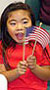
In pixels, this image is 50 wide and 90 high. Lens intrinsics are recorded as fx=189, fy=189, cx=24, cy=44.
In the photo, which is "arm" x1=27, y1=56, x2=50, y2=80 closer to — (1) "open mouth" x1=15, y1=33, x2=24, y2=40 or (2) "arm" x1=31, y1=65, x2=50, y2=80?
(2) "arm" x1=31, y1=65, x2=50, y2=80

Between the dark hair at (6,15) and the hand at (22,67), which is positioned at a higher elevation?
the dark hair at (6,15)

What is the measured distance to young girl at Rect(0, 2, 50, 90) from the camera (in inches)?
36.1

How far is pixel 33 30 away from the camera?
793 millimetres

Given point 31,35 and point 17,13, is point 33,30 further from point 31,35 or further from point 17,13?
point 17,13

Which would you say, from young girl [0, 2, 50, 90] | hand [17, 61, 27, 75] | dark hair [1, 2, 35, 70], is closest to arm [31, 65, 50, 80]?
young girl [0, 2, 50, 90]

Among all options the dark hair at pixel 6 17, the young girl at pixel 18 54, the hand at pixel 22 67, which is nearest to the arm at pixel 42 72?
the young girl at pixel 18 54

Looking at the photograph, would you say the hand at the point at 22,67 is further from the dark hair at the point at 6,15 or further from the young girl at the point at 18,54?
the dark hair at the point at 6,15

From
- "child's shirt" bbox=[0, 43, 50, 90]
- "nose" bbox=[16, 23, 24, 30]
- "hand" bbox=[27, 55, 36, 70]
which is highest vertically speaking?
"nose" bbox=[16, 23, 24, 30]

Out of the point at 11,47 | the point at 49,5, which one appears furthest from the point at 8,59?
the point at 49,5

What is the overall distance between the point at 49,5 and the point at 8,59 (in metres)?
0.64

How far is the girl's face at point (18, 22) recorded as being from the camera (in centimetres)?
90

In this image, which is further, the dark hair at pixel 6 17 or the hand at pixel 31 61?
the dark hair at pixel 6 17

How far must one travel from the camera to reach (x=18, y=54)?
988mm

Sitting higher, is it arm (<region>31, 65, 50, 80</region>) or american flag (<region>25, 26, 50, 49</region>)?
american flag (<region>25, 26, 50, 49</region>)
